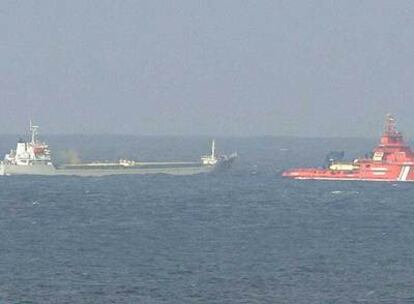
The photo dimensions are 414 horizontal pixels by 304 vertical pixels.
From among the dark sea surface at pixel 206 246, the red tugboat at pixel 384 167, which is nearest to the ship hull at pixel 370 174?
the red tugboat at pixel 384 167

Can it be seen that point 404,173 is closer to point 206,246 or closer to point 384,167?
point 384,167

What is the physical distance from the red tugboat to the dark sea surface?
21.4m

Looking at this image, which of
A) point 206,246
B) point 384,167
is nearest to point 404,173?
point 384,167

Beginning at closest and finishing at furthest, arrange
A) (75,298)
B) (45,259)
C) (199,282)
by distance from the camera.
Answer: (75,298) < (199,282) < (45,259)

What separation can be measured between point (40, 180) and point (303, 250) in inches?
3610

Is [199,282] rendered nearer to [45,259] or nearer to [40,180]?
[45,259]

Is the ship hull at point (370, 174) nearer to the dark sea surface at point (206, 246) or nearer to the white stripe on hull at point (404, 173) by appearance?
the white stripe on hull at point (404, 173)

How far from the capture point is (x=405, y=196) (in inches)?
6137

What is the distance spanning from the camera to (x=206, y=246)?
100375mm

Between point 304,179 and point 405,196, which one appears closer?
point 405,196

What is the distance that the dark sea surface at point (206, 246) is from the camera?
79438 millimetres

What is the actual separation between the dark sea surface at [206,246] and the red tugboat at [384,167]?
21384 millimetres

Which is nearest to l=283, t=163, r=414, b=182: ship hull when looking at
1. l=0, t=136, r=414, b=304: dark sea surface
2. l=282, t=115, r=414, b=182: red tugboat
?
l=282, t=115, r=414, b=182: red tugboat

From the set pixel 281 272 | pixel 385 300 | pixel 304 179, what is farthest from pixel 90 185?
pixel 385 300
